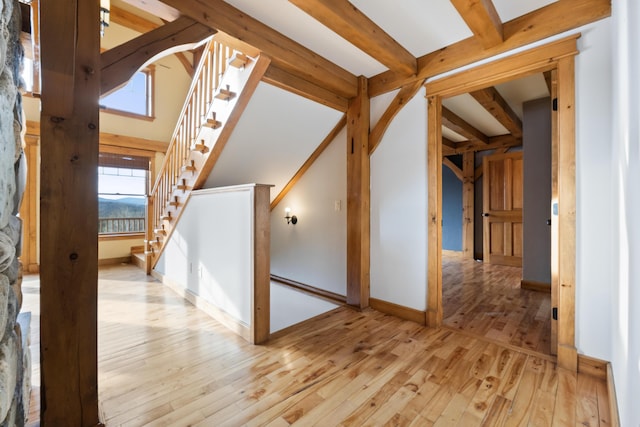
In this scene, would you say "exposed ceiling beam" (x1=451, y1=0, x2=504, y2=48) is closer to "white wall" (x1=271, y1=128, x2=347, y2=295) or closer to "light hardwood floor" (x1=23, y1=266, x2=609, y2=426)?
"white wall" (x1=271, y1=128, x2=347, y2=295)

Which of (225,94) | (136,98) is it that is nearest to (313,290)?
(225,94)

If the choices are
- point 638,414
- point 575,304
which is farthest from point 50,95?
point 575,304

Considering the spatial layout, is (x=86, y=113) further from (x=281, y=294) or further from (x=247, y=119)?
(x=281, y=294)

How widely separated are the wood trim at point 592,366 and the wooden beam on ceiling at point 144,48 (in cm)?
Result: 317

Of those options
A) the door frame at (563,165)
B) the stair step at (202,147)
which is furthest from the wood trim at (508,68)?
the stair step at (202,147)

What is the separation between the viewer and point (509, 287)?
3777 millimetres

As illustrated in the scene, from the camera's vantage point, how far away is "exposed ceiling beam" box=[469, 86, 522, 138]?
327 centimetres

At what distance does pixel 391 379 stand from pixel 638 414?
1.09m

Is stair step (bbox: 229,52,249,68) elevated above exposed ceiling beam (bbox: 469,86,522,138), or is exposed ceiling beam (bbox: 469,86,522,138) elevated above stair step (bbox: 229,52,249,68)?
exposed ceiling beam (bbox: 469,86,522,138)

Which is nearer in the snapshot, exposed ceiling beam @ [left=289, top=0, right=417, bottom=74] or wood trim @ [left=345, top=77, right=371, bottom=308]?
exposed ceiling beam @ [left=289, top=0, right=417, bottom=74]

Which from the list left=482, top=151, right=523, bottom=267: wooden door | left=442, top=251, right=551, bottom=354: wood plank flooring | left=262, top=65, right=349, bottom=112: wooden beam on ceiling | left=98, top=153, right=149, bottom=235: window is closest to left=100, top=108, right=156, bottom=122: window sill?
left=98, top=153, right=149, bottom=235: window

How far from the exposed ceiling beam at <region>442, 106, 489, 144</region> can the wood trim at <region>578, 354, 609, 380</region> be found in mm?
3172

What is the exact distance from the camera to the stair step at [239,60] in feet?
7.30

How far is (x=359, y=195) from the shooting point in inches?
117
